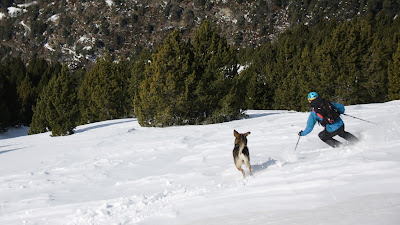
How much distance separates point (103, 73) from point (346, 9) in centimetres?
7984

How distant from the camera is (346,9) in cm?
8625

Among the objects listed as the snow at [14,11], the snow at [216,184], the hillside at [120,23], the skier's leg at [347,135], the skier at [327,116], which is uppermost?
the snow at [14,11]

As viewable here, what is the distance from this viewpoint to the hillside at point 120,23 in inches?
3802

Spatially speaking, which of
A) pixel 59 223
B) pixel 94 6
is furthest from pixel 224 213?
pixel 94 6

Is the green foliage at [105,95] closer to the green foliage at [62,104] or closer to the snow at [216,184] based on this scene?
the green foliage at [62,104]

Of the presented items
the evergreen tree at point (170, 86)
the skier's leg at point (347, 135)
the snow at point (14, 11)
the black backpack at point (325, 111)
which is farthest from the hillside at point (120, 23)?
the black backpack at point (325, 111)

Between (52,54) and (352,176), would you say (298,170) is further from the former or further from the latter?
(52,54)

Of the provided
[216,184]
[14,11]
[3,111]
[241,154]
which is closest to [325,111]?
[241,154]

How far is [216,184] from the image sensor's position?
19.4ft

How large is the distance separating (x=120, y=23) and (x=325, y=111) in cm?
11609

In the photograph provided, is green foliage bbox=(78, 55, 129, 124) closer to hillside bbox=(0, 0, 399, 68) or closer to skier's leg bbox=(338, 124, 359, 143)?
skier's leg bbox=(338, 124, 359, 143)

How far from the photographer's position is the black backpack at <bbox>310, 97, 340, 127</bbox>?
22.5 feet

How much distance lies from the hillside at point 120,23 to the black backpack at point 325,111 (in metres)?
87.9

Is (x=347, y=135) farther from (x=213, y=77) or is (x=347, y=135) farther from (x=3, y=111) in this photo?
(x=3, y=111)
